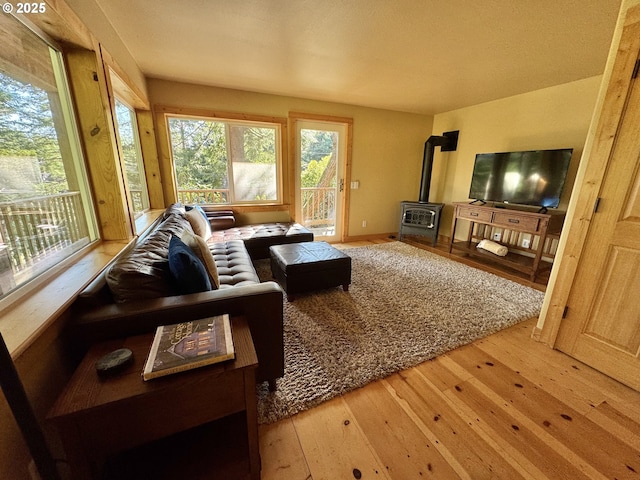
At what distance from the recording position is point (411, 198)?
4922 millimetres

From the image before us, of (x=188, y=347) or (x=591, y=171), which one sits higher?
(x=591, y=171)

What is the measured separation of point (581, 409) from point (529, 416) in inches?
12.2

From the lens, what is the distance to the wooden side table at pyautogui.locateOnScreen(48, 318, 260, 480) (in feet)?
2.38

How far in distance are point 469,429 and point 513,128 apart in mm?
3792

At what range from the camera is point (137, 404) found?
0.79 m

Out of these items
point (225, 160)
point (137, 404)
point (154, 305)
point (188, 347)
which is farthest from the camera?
point (225, 160)

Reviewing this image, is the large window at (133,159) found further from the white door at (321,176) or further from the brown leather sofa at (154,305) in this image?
the white door at (321,176)

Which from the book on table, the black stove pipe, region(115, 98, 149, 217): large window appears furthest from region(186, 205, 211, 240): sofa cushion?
the black stove pipe

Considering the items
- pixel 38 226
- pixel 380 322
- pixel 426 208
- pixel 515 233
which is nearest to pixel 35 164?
pixel 38 226

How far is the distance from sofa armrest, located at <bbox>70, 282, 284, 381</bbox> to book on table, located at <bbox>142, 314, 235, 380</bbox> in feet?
0.25

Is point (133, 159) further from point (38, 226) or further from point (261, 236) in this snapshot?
point (38, 226)

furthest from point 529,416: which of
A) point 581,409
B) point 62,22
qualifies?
point 62,22

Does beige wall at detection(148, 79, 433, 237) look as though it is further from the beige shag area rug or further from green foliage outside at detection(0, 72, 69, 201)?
green foliage outside at detection(0, 72, 69, 201)

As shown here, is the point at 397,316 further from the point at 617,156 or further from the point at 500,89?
the point at 500,89
